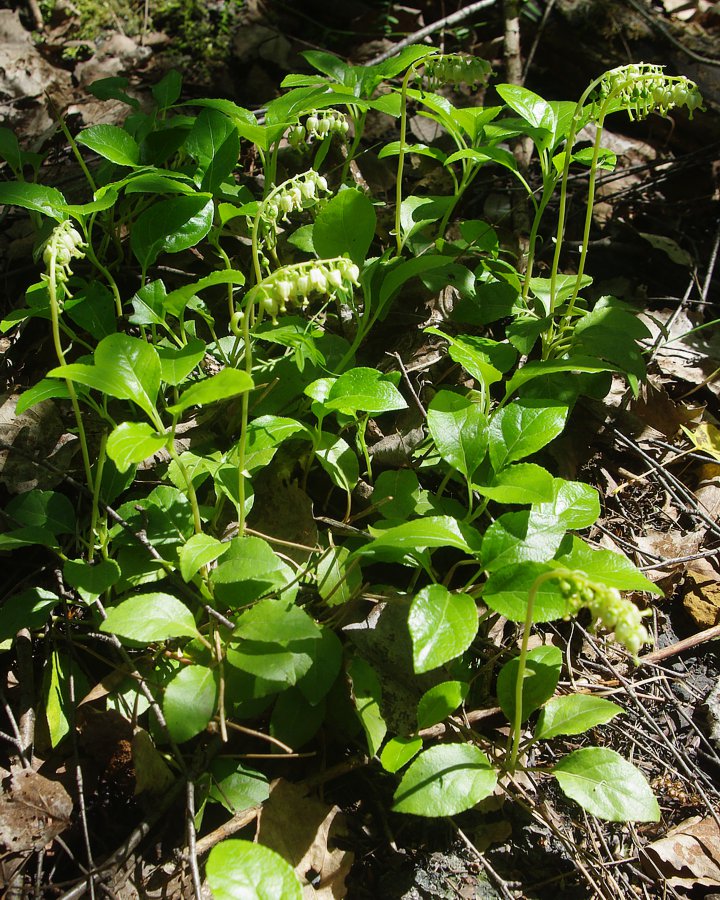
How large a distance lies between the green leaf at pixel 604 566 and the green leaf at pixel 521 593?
60 millimetres

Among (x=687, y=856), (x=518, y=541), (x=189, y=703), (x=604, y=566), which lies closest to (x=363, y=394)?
(x=518, y=541)

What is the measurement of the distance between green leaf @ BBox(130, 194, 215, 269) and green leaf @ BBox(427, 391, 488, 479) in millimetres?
Result: 893

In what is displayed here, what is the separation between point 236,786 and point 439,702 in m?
0.48

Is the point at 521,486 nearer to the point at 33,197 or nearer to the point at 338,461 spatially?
the point at 338,461

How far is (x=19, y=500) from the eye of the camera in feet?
5.92

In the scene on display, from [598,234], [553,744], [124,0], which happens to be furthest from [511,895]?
[124,0]

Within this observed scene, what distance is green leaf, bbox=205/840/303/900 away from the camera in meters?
1.20

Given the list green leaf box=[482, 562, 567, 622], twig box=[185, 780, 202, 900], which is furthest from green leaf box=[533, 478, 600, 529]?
twig box=[185, 780, 202, 900]

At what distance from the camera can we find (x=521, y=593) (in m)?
1.52

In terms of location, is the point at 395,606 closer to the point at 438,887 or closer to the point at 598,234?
the point at 438,887

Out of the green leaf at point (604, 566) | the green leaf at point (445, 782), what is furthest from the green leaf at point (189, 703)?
the green leaf at point (604, 566)

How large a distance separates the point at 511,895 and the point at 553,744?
1.21 ft

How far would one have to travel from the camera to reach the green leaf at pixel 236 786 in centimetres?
151

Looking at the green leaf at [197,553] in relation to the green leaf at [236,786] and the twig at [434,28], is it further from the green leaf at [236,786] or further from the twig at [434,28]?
the twig at [434,28]
